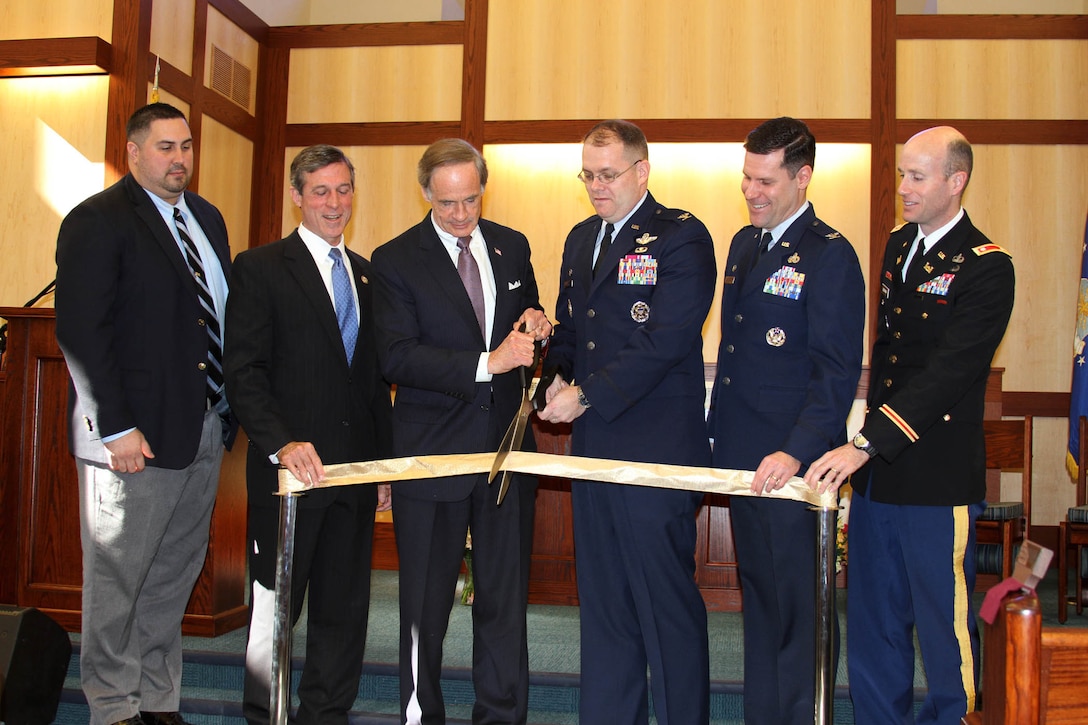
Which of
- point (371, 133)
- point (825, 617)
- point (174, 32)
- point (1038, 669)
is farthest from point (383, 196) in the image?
point (1038, 669)

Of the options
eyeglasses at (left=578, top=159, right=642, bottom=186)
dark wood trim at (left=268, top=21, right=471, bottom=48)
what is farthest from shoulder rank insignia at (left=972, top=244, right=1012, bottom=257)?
dark wood trim at (left=268, top=21, right=471, bottom=48)

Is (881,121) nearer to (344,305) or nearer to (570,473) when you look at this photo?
(344,305)

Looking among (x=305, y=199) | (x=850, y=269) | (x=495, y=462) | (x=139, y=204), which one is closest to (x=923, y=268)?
(x=850, y=269)

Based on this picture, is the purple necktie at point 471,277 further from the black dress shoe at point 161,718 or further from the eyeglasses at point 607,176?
the black dress shoe at point 161,718

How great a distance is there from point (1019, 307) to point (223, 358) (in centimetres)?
585

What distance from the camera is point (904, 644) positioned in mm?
2680

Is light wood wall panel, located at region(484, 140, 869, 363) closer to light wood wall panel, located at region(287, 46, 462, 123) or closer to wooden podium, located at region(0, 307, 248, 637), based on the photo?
light wood wall panel, located at region(287, 46, 462, 123)

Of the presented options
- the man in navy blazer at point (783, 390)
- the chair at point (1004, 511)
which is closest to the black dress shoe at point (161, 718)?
the man in navy blazer at point (783, 390)

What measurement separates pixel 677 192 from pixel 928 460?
16.0 feet

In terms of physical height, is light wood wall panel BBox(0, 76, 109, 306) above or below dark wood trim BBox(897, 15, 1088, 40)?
below

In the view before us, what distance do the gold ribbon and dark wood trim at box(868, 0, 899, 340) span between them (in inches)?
191

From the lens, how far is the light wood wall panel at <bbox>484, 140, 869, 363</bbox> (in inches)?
279

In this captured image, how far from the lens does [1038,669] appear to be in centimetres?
109

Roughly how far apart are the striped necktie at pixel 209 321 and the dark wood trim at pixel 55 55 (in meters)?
3.46
